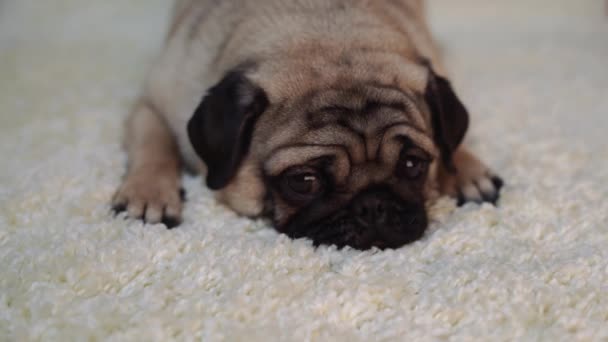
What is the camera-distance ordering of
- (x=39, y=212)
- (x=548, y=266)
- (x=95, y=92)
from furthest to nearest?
1. (x=95, y=92)
2. (x=39, y=212)
3. (x=548, y=266)

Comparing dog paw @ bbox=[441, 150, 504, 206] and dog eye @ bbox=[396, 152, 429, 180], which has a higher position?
dog eye @ bbox=[396, 152, 429, 180]

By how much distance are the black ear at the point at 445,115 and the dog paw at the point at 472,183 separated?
162mm

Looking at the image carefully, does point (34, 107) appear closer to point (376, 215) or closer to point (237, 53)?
point (237, 53)

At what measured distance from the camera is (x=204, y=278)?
1.88 meters

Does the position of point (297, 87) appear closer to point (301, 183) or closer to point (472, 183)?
point (301, 183)

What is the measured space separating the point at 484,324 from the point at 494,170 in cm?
135

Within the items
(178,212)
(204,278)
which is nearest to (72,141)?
(178,212)

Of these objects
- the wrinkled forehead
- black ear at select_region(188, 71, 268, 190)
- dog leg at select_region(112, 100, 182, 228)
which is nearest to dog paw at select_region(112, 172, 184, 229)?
dog leg at select_region(112, 100, 182, 228)

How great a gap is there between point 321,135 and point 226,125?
1.22ft

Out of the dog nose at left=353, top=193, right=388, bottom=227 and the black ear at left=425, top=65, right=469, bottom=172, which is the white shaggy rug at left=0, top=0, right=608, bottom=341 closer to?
the dog nose at left=353, top=193, right=388, bottom=227

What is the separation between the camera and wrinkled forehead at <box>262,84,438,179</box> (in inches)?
87.4

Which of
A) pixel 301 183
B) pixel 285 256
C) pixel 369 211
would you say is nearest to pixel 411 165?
pixel 369 211

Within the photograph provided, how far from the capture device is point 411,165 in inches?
92.8

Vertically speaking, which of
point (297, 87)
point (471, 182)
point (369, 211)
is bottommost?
point (471, 182)
